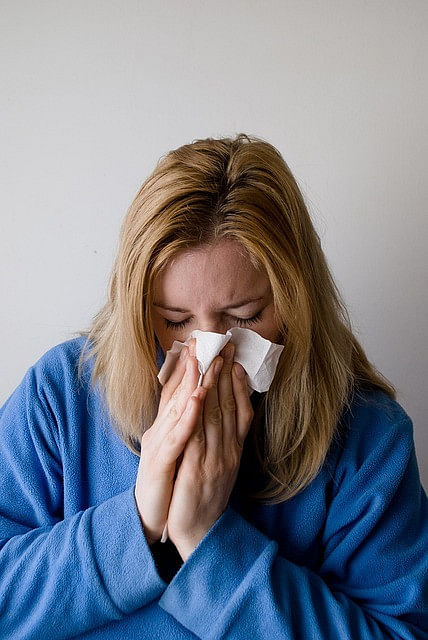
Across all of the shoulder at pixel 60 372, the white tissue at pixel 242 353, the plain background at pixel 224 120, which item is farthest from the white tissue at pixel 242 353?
the plain background at pixel 224 120

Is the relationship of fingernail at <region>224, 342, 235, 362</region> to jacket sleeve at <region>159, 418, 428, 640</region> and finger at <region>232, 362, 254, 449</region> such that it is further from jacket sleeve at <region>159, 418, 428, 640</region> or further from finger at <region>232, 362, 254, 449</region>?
jacket sleeve at <region>159, 418, 428, 640</region>

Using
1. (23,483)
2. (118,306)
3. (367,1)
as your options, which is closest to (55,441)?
(23,483)

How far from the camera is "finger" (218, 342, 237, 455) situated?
108 cm

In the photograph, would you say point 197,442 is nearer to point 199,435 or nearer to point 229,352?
point 199,435

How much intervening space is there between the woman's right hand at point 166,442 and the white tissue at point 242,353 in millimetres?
10

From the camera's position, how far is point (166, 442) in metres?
1.09

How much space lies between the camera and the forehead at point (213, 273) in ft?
3.42

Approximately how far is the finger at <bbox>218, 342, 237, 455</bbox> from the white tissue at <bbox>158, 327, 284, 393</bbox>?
0.5 inches

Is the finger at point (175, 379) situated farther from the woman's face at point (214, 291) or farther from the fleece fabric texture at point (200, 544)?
the fleece fabric texture at point (200, 544)

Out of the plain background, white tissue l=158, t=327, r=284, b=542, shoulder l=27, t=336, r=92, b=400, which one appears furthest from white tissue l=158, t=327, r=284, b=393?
the plain background

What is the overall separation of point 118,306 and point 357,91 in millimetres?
553

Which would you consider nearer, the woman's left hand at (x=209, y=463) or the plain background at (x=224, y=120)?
the woman's left hand at (x=209, y=463)

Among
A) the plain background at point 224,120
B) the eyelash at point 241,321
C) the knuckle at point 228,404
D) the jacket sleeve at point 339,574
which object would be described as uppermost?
the plain background at point 224,120

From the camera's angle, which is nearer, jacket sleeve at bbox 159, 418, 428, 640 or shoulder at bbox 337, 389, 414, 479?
jacket sleeve at bbox 159, 418, 428, 640
